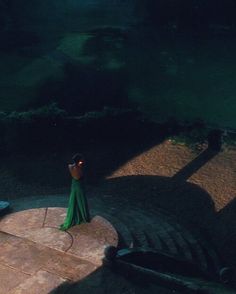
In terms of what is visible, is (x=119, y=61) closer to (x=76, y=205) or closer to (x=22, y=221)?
(x=22, y=221)

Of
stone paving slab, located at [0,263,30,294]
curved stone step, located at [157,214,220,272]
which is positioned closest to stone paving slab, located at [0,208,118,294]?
stone paving slab, located at [0,263,30,294]

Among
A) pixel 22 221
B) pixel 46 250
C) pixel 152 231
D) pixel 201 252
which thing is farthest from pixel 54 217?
pixel 201 252

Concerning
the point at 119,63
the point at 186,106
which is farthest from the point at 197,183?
the point at 119,63

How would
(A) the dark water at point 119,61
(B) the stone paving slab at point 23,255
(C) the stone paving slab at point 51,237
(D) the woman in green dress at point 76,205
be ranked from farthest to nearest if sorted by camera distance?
(A) the dark water at point 119,61
(D) the woman in green dress at point 76,205
(C) the stone paving slab at point 51,237
(B) the stone paving slab at point 23,255

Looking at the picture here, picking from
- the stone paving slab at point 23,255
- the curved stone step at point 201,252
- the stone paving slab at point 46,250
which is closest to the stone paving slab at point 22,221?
the stone paving slab at point 46,250

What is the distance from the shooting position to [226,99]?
20516 millimetres

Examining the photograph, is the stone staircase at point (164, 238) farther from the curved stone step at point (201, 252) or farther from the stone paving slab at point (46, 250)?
the stone paving slab at point (46, 250)

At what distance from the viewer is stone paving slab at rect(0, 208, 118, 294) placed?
27.0 feet

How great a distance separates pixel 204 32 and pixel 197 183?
2127cm

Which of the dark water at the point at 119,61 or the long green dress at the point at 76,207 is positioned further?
the dark water at the point at 119,61

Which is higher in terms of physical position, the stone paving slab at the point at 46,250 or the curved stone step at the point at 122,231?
the stone paving slab at the point at 46,250

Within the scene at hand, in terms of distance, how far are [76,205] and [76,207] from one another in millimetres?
44

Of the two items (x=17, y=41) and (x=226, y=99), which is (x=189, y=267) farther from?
(x=17, y=41)

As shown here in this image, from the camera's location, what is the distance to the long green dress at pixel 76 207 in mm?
9541
